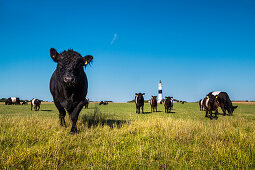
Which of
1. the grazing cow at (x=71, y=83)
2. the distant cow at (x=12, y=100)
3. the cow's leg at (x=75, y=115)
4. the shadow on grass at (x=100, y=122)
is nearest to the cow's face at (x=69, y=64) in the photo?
the grazing cow at (x=71, y=83)

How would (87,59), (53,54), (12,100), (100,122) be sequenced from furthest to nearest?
(12,100) → (100,122) → (87,59) → (53,54)

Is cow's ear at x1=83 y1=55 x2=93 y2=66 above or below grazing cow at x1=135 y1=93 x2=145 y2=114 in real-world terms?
above

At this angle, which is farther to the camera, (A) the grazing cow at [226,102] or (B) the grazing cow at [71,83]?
(A) the grazing cow at [226,102]

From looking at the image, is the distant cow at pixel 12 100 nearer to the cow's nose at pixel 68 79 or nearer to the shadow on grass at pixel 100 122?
the shadow on grass at pixel 100 122

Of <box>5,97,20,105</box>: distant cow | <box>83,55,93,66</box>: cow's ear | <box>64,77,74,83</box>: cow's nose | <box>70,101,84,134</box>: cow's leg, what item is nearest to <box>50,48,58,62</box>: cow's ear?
<box>83,55,93,66</box>: cow's ear

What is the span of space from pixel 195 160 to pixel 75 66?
171 inches

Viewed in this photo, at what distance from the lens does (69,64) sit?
5246 millimetres

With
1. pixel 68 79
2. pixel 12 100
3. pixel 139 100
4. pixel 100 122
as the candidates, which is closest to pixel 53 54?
pixel 68 79

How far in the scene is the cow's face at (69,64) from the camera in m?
4.93

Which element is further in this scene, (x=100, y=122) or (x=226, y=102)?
(x=226, y=102)

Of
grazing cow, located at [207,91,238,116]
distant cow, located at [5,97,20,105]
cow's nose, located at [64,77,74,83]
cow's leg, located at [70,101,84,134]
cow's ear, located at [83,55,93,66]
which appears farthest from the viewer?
distant cow, located at [5,97,20,105]

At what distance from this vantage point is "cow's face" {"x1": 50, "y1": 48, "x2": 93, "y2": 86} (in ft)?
16.2

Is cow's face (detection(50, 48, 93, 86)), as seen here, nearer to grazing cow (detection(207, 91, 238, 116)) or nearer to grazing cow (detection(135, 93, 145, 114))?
grazing cow (detection(135, 93, 145, 114))

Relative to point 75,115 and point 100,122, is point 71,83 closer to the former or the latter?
point 75,115
